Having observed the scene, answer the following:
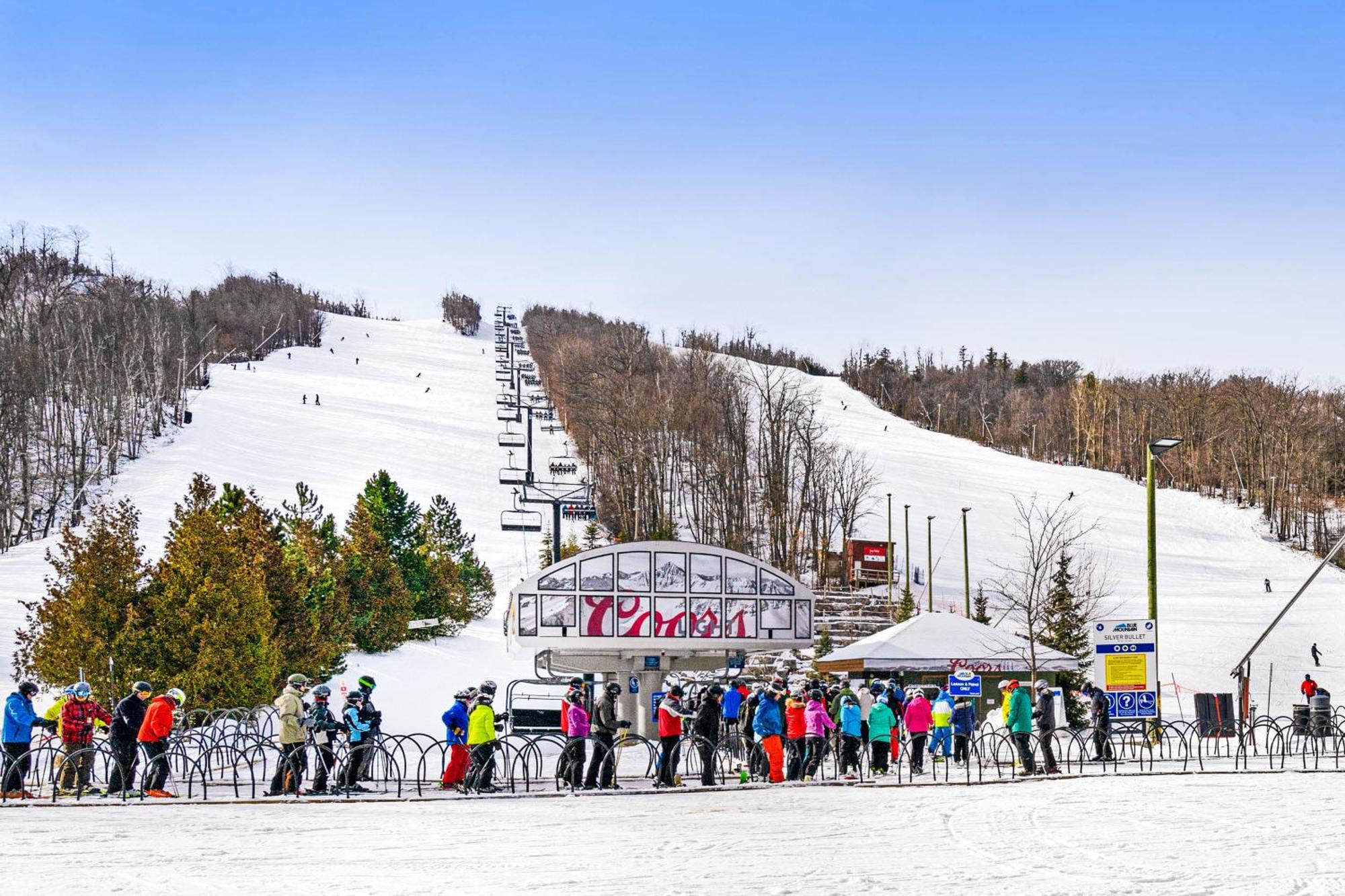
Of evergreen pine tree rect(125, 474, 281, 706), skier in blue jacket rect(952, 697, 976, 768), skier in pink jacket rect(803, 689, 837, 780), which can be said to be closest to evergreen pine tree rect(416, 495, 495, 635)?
evergreen pine tree rect(125, 474, 281, 706)

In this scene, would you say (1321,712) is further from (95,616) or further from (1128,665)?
(95,616)

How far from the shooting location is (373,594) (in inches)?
1576

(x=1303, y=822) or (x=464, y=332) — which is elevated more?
(x=464, y=332)

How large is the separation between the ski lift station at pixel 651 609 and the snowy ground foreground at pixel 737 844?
30.1ft

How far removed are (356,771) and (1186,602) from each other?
48425 millimetres

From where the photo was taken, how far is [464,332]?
156875 millimetres

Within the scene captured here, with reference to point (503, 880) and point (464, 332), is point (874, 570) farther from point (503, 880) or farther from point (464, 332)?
point (464, 332)

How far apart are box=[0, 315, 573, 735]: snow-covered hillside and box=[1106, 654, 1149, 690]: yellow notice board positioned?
14906mm

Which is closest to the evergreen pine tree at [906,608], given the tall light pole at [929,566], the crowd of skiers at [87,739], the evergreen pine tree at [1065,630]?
the tall light pole at [929,566]

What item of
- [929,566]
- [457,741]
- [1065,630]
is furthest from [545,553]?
[457,741]

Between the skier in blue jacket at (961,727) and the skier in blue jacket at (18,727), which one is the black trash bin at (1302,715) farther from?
the skier in blue jacket at (18,727)

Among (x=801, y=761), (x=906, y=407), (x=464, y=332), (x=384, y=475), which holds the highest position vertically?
(x=464, y=332)

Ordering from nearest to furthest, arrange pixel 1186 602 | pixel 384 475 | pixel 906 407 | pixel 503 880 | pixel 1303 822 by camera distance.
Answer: pixel 503 880 → pixel 1303 822 → pixel 384 475 → pixel 1186 602 → pixel 906 407

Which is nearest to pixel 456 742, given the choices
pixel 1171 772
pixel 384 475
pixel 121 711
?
pixel 121 711
